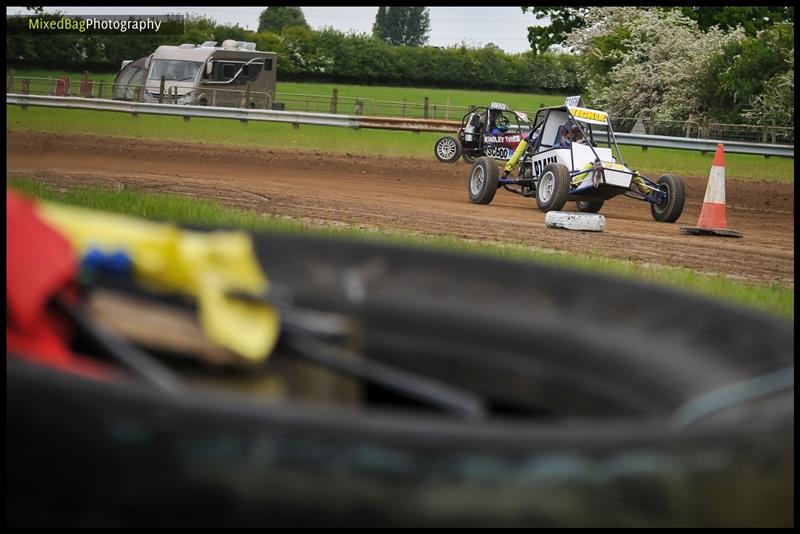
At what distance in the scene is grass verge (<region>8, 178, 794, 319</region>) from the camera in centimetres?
728

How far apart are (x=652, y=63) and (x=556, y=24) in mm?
11090

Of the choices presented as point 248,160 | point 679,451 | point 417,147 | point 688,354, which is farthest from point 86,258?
point 417,147

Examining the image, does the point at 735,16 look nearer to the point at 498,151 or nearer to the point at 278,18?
the point at 498,151

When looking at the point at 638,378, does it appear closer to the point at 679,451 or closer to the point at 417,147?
the point at 679,451

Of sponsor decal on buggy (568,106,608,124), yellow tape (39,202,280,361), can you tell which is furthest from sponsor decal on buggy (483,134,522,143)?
yellow tape (39,202,280,361)

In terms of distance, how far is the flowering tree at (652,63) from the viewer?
138 ft

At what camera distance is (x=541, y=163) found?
14.7 metres

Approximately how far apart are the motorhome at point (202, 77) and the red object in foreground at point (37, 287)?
34.1 meters

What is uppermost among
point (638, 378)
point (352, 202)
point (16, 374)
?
point (16, 374)

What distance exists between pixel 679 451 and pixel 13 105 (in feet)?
102

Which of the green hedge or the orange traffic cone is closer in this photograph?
the orange traffic cone

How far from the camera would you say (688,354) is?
6.74ft

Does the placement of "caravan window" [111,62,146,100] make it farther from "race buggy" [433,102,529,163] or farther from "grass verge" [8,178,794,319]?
"grass verge" [8,178,794,319]

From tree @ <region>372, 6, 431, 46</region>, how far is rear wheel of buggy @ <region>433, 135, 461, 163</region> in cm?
12017
